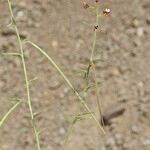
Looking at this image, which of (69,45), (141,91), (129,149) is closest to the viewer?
(129,149)

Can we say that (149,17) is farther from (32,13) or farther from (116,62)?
(32,13)

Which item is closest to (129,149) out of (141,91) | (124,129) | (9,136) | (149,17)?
(124,129)

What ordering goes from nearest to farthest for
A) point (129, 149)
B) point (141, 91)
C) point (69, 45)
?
point (129, 149) < point (141, 91) < point (69, 45)

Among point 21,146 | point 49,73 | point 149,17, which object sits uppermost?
point 149,17

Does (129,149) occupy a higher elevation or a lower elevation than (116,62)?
lower

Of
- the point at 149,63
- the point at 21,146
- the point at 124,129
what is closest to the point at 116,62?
→ the point at 149,63

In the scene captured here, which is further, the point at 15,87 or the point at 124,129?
the point at 15,87
